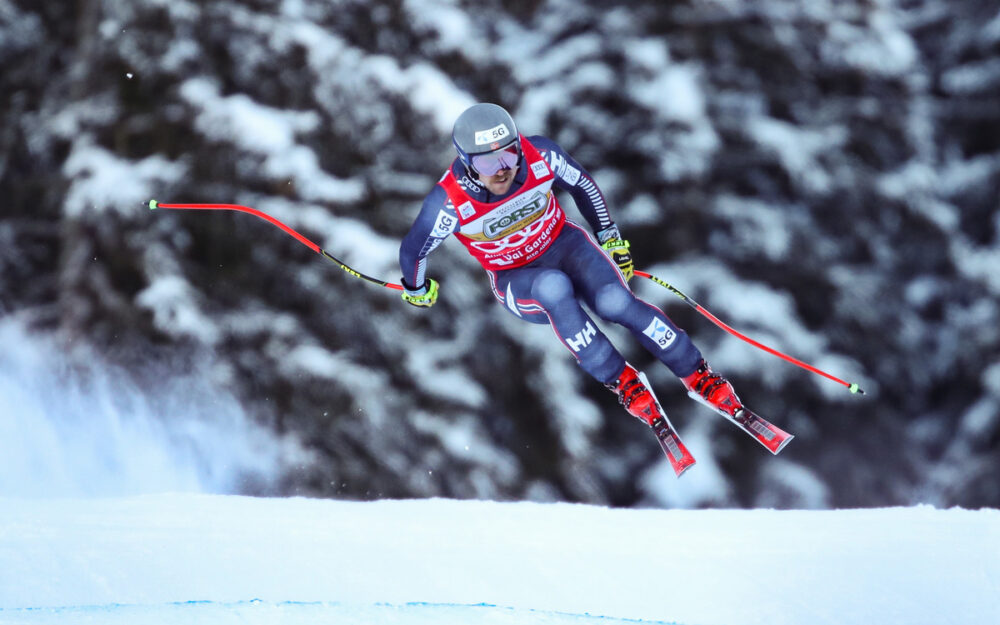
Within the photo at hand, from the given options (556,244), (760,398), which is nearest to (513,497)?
(760,398)

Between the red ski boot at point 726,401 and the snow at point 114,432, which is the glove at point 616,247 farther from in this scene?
the snow at point 114,432

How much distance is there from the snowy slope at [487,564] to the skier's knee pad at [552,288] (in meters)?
1.02

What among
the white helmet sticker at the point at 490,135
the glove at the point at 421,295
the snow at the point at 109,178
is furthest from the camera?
the snow at the point at 109,178

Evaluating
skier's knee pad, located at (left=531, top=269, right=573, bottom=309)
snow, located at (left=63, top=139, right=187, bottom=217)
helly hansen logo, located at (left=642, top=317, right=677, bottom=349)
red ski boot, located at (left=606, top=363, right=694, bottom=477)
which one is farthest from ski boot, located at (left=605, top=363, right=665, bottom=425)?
snow, located at (left=63, top=139, right=187, bottom=217)

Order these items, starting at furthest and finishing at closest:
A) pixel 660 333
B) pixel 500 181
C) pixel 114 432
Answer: pixel 114 432 → pixel 660 333 → pixel 500 181

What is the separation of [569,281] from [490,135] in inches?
25.3

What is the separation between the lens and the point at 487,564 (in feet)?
10.6

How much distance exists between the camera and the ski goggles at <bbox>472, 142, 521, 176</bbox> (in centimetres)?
306

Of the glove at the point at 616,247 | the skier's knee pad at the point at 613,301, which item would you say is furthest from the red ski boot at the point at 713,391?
the glove at the point at 616,247

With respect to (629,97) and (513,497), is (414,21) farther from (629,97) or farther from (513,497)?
(513,497)

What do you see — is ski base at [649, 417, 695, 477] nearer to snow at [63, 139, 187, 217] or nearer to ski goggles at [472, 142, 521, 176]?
ski goggles at [472, 142, 521, 176]

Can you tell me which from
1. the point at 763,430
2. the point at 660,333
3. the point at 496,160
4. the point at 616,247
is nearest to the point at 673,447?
the point at 763,430

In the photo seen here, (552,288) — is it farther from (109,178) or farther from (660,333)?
(109,178)

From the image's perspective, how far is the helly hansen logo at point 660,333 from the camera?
325cm
